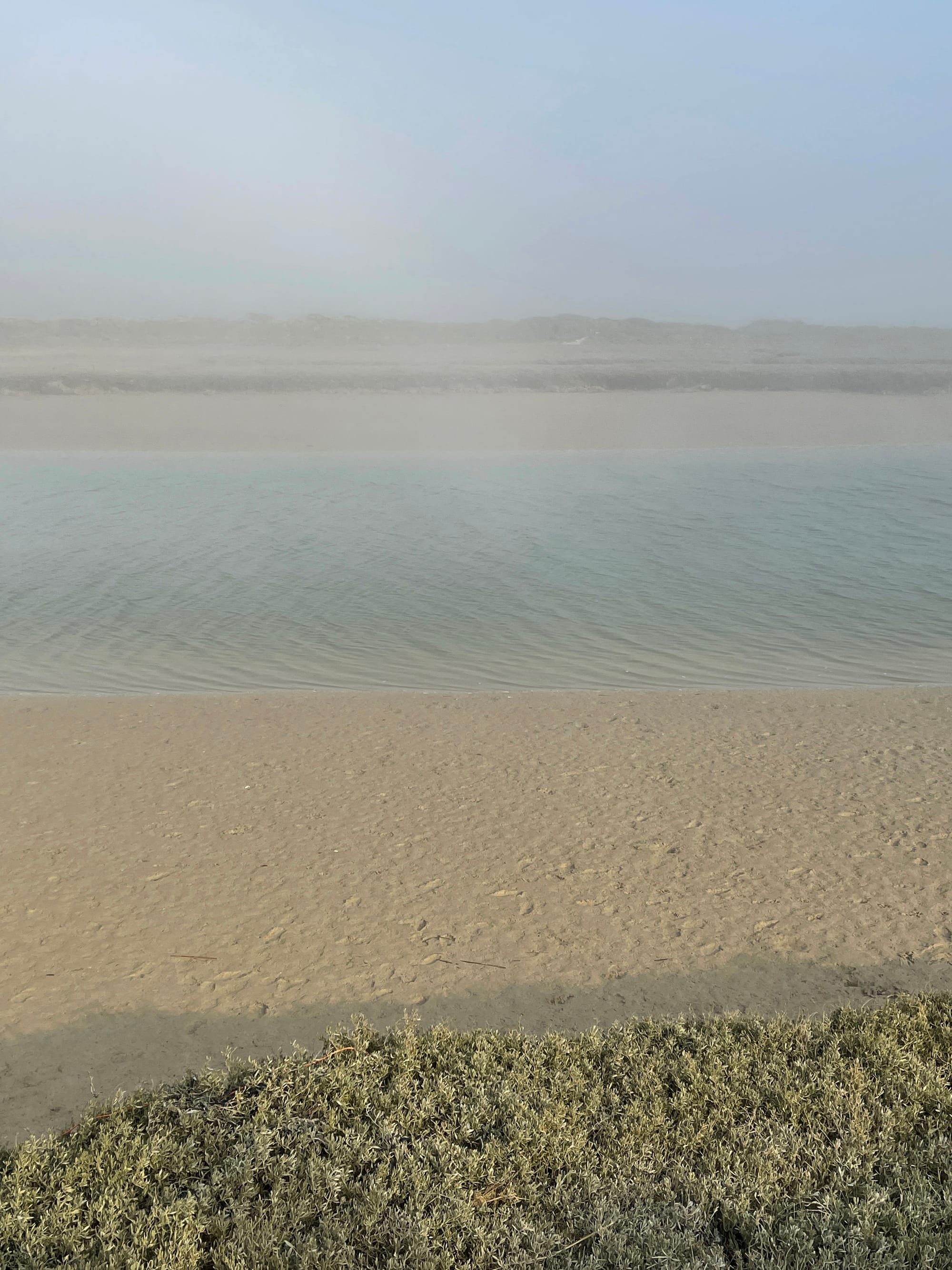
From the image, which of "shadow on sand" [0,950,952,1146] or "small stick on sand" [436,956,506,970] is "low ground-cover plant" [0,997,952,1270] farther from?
"small stick on sand" [436,956,506,970]

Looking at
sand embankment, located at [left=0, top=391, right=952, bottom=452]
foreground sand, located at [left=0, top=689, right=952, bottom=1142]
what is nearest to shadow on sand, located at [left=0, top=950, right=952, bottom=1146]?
foreground sand, located at [left=0, top=689, right=952, bottom=1142]

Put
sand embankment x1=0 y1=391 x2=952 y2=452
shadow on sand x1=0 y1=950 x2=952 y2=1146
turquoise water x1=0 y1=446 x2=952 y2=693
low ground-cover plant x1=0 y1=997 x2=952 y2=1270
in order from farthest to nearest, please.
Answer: sand embankment x1=0 y1=391 x2=952 y2=452, turquoise water x1=0 y1=446 x2=952 y2=693, shadow on sand x1=0 y1=950 x2=952 y2=1146, low ground-cover plant x1=0 y1=997 x2=952 y2=1270

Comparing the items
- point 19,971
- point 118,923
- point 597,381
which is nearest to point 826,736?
point 118,923

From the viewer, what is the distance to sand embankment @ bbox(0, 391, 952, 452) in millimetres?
31953

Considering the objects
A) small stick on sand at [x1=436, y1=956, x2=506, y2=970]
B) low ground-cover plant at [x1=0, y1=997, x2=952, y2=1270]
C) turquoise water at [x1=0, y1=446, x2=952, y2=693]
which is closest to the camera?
low ground-cover plant at [x1=0, y1=997, x2=952, y2=1270]

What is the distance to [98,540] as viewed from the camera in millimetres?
19203

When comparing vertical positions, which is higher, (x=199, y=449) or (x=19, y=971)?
(x=199, y=449)

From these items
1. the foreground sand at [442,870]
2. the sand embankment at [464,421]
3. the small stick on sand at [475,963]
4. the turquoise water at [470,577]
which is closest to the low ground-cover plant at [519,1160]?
the foreground sand at [442,870]

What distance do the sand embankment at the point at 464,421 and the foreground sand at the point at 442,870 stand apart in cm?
2270

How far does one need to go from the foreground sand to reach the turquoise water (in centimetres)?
208

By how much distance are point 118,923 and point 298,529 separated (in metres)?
14.5

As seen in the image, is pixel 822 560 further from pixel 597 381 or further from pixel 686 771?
pixel 597 381

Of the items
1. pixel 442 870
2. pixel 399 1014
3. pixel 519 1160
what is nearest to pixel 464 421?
pixel 442 870

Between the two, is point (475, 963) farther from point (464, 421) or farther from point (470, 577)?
point (464, 421)
